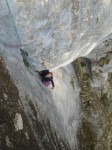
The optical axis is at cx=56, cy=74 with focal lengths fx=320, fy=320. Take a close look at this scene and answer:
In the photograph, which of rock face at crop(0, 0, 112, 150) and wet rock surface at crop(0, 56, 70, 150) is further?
wet rock surface at crop(0, 56, 70, 150)

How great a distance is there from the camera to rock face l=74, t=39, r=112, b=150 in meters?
4.07

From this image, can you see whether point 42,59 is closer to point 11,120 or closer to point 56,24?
point 56,24

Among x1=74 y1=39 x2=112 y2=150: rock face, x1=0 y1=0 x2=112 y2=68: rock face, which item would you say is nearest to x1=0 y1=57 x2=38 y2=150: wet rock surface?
x1=0 y1=0 x2=112 y2=68: rock face

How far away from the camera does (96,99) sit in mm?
4520

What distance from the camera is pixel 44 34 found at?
2.19 metres

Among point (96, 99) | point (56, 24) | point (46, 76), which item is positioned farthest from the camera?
point (96, 99)

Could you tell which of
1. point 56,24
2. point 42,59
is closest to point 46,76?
point 42,59

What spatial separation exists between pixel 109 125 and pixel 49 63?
2542mm

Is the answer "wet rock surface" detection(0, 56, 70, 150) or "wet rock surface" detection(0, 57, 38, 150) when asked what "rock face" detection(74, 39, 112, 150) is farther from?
"wet rock surface" detection(0, 57, 38, 150)

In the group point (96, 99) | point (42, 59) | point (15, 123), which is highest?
point (96, 99)

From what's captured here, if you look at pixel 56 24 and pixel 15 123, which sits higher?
pixel 56 24

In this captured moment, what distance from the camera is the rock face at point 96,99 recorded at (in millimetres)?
4070

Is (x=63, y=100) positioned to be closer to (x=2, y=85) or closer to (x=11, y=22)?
(x=2, y=85)

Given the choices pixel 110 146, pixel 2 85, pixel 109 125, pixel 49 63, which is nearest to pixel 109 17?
pixel 49 63
